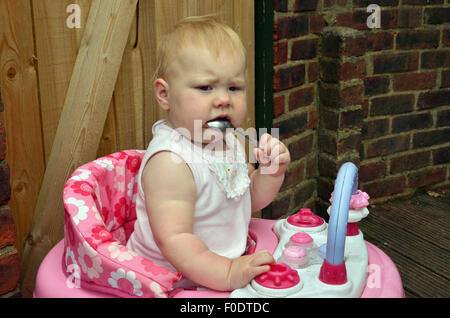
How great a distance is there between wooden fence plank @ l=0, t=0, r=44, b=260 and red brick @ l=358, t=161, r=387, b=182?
71.1 inches

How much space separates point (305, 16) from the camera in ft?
8.05

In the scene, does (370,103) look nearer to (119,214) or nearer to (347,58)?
(347,58)

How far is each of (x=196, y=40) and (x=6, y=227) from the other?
741mm

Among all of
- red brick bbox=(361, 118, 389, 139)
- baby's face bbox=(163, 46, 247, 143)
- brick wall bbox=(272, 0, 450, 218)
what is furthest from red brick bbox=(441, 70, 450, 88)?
baby's face bbox=(163, 46, 247, 143)

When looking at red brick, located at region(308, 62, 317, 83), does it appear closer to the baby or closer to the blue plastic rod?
the baby

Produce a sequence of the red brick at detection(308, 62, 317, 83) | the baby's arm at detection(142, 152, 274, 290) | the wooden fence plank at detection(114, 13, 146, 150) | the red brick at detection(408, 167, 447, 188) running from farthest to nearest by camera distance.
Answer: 1. the red brick at detection(408, 167, 447, 188)
2. the red brick at detection(308, 62, 317, 83)
3. the wooden fence plank at detection(114, 13, 146, 150)
4. the baby's arm at detection(142, 152, 274, 290)

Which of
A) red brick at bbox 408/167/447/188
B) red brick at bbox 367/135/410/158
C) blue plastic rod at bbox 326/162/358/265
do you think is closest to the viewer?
blue plastic rod at bbox 326/162/358/265

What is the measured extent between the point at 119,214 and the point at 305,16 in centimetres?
137

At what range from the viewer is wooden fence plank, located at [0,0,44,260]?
155cm

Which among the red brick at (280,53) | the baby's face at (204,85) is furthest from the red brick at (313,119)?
the baby's face at (204,85)

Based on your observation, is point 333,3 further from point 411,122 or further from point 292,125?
point 411,122

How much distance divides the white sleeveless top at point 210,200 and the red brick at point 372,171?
1.52 meters

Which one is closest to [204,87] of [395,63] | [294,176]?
[294,176]

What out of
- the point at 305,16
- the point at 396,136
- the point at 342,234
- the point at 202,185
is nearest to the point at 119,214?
the point at 202,185
